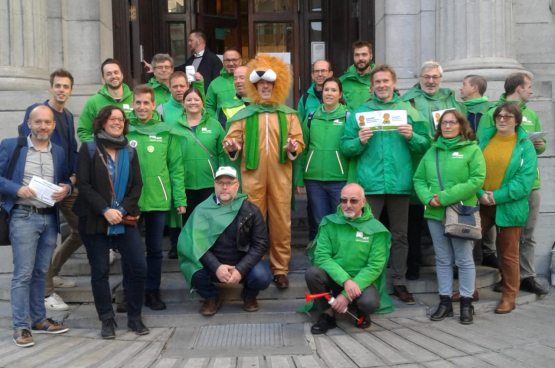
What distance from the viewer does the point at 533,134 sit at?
630 centimetres

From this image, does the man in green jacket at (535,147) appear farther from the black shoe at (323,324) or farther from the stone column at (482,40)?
the black shoe at (323,324)

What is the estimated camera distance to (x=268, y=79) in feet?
20.6

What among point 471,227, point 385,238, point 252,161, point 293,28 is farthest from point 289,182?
point 293,28

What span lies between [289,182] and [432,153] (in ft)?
4.60

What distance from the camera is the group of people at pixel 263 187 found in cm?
547

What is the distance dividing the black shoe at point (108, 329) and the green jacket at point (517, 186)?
3.53 metres

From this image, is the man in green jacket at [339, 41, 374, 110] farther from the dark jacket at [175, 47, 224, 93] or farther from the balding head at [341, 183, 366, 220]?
the dark jacket at [175, 47, 224, 93]

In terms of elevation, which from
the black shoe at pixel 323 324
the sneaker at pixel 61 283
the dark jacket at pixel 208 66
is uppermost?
the dark jacket at pixel 208 66

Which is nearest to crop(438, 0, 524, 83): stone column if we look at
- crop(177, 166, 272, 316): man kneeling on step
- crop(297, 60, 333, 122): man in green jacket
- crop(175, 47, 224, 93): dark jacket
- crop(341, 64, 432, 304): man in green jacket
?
crop(297, 60, 333, 122): man in green jacket

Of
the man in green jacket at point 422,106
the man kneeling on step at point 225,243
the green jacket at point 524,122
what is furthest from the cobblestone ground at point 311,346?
the green jacket at point 524,122

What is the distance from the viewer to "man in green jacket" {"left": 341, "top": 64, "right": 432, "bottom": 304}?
20.3 ft

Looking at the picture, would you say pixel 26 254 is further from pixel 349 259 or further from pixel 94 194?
pixel 349 259

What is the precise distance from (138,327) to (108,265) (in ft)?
1.98

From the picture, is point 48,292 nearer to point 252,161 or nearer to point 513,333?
point 252,161
